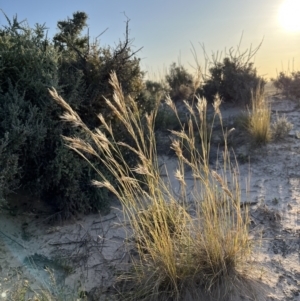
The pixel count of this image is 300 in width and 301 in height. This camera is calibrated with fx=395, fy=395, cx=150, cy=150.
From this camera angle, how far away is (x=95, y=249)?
11.7ft

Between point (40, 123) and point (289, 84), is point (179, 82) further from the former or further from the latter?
point (40, 123)

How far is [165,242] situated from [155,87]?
9.39 metres

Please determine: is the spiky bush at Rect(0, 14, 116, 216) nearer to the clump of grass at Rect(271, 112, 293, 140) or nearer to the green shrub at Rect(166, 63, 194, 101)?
the clump of grass at Rect(271, 112, 293, 140)

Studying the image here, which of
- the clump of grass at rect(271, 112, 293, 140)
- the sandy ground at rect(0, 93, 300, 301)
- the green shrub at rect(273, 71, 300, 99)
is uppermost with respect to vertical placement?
the green shrub at rect(273, 71, 300, 99)

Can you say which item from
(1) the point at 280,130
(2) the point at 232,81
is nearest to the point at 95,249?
(1) the point at 280,130

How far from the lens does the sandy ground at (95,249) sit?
3020 millimetres

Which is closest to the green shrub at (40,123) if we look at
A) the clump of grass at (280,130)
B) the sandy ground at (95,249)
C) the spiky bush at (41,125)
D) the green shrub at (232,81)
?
the spiky bush at (41,125)

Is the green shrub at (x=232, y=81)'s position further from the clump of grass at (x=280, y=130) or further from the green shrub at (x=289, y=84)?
the clump of grass at (x=280, y=130)

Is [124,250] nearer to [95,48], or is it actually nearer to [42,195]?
[42,195]

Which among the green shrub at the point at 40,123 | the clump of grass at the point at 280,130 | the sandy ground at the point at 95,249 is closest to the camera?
the sandy ground at the point at 95,249

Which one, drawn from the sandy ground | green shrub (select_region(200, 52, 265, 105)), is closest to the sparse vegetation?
green shrub (select_region(200, 52, 265, 105))

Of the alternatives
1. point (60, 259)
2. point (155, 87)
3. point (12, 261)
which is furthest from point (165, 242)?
point (155, 87)

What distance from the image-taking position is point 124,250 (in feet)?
11.5

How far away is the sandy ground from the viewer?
3020mm
